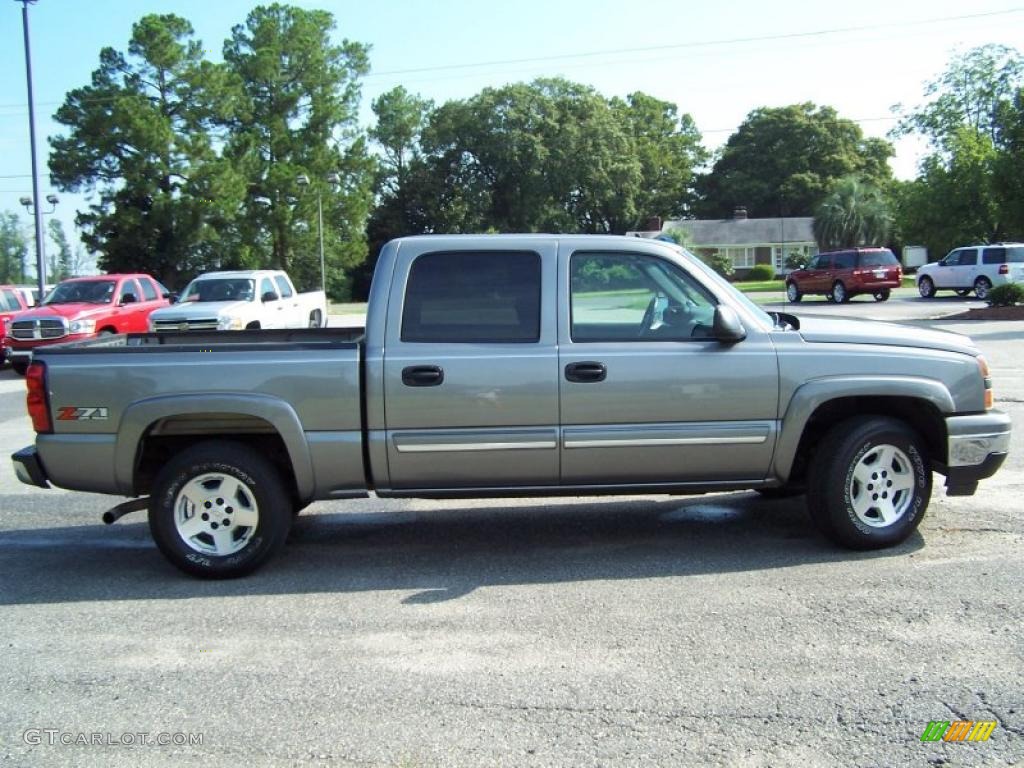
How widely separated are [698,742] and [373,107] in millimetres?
79826

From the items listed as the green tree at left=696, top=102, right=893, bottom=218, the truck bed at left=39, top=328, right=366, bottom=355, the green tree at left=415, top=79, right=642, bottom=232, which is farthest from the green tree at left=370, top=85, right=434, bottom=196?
the truck bed at left=39, top=328, right=366, bottom=355

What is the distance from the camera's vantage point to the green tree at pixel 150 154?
44812mm

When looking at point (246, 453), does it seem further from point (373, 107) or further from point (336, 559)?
point (373, 107)

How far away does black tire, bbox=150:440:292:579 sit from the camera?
5430 mm

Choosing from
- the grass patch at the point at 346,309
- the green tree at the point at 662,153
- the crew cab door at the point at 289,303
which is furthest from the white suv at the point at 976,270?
the green tree at the point at 662,153

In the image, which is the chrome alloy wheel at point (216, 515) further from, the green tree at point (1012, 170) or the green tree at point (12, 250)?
the green tree at point (12, 250)

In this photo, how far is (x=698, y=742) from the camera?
355cm

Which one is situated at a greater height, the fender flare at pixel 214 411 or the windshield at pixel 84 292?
the windshield at pixel 84 292

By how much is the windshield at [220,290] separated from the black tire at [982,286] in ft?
79.3

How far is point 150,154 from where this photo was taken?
45000 mm

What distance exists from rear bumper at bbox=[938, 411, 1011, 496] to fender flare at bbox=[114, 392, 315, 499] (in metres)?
3.78

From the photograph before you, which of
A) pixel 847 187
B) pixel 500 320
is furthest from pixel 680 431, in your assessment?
pixel 847 187

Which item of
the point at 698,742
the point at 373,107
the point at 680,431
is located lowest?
the point at 698,742

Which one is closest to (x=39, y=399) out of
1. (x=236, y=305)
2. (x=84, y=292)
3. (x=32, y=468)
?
(x=32, y=468)
